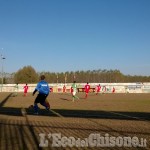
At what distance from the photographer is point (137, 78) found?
16862 centimetres

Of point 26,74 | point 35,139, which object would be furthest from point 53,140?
point 26,74

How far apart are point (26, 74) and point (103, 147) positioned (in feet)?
363

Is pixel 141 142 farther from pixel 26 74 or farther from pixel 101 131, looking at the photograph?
pixel 26 74

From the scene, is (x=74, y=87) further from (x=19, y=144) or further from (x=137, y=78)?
(x=137, y=78)

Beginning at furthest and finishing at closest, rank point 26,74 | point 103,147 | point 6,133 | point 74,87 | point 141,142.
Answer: point 26,74 → point 74,87 → point 6,133 → point 141,142 → point 103,147

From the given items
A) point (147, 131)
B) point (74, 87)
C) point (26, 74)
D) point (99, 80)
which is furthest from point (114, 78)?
point (147, 131)

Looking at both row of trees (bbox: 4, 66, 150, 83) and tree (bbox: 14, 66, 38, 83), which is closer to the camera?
tree (bbox: 14, 66, 38, 83)

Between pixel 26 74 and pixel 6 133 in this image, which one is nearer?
pixel 6 133

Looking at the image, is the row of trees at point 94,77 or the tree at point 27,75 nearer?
the tree at point 27,75

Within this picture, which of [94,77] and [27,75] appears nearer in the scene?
[27,75]

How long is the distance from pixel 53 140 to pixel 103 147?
142 cm

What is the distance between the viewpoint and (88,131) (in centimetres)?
1109

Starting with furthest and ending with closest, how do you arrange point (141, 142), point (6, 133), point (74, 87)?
point (74, 87) → point (6, 133) → point (141, 142)

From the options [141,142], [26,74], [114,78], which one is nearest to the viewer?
[141,142]
